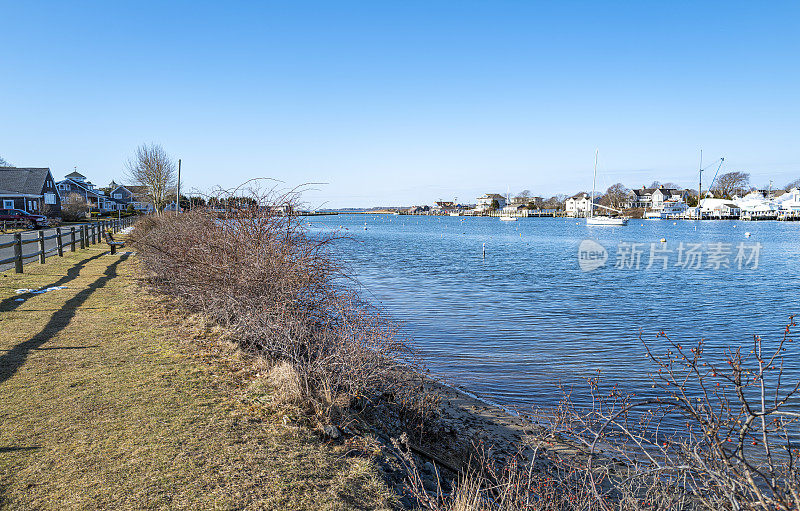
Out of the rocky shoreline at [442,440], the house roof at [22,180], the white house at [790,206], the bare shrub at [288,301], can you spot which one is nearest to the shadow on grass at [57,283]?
the bare shrub at [288,301]

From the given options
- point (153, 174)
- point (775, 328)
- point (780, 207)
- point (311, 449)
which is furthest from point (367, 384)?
point (780, 207)

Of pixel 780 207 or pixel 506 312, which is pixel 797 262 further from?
pixel 780 207

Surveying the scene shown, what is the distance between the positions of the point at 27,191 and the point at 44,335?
56.0 metres

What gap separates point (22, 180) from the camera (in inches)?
2111

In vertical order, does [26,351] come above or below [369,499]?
above

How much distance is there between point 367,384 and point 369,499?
255 centimetres

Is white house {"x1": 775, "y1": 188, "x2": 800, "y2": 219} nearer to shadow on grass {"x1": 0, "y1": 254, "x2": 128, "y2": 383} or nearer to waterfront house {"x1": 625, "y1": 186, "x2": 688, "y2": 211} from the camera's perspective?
waterfront house {"x1": 625, "y1": 186, "x2": 688, "y2": 211}

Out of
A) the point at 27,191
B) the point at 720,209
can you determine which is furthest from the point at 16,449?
the point at 720,209

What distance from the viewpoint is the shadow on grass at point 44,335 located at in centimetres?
709

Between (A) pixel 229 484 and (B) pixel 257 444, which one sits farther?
(B) pixel 257 444

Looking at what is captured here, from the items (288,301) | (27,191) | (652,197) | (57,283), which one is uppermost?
(652,197)

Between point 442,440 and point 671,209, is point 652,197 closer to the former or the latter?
point 671,209

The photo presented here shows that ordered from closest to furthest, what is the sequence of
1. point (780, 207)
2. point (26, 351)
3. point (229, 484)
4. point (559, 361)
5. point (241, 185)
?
1. point (229, 484)
2. point (26, 351)
3. point (241, 185)
4. point (559, 361)
5. point (780, 207)

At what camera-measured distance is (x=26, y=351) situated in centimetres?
778
